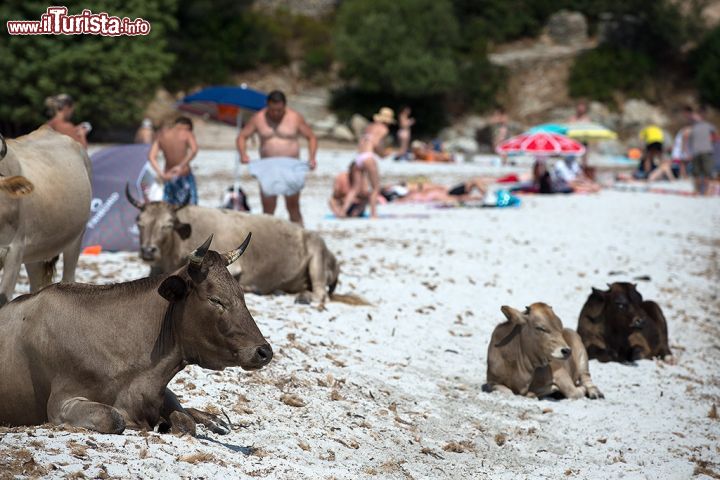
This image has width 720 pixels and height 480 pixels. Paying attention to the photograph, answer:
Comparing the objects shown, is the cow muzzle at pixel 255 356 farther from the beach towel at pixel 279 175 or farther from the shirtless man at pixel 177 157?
the shirtless man at pixel 177 157

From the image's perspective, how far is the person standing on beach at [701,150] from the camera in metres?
24.8

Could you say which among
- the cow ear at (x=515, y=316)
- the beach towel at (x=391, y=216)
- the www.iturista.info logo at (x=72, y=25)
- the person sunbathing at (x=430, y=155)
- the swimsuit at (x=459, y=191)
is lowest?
the beach towel at (x=391, y=216)

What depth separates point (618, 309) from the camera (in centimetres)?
1041

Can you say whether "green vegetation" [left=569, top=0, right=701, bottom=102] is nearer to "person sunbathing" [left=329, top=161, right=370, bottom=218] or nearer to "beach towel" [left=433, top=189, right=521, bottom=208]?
"beach towel" [left=433, top=189, right=521, bottom=208]

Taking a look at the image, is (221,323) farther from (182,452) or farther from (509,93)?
(509,93)

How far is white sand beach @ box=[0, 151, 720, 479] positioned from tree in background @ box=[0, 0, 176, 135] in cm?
2146

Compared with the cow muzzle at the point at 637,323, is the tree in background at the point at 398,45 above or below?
above

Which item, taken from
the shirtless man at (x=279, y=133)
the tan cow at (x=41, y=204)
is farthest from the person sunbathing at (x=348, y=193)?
the tan cow at (x=41, y=204)

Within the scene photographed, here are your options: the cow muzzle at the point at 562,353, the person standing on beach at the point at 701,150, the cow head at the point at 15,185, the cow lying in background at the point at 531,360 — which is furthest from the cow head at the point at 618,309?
the person standing on beach at the point at 701,150

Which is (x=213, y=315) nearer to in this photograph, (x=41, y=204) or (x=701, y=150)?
(x=41, y=204)

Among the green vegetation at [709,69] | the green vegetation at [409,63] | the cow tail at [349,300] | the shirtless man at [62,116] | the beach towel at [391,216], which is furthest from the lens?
the green vegetation at [709,69]

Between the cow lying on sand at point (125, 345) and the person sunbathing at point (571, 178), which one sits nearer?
the cow lying on sand at point (125, 345)

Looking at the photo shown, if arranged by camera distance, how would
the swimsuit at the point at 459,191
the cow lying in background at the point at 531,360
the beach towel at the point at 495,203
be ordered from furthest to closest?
the swimsuit at the point at 459,191 → the beach towel at the point at 495,203 → the cow lying in background at the point at 531,360

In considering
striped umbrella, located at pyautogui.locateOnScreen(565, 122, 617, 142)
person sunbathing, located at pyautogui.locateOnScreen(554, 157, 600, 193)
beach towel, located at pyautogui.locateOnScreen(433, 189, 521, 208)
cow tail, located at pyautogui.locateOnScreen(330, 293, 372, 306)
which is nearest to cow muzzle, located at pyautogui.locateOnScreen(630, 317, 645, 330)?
cow tail, located at pyautogui.locateOnScreen(330, 293, 372, 306)
